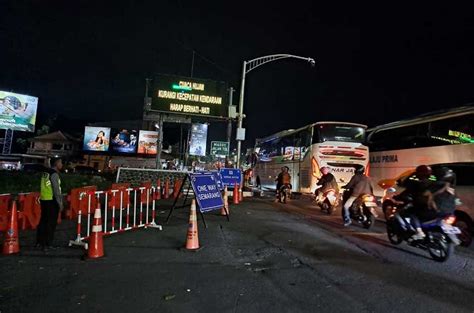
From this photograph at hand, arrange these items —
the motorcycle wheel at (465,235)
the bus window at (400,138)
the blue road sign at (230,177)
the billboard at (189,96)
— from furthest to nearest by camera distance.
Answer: the billboard at (189,96) < the blue road sign at (230,177) < the bus window at (400,138) < the motorcycle wheel at (465,235)

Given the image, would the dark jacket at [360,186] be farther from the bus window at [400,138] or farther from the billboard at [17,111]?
the billboard at [17,111]

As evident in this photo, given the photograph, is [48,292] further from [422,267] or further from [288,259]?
[422,267]

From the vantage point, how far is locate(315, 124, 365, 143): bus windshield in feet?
63.2

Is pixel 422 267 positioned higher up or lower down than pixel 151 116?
lower down

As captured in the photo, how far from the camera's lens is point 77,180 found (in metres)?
21.9

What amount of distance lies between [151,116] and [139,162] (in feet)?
126

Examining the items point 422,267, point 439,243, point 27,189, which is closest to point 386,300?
point 422,267

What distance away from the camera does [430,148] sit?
643 inches

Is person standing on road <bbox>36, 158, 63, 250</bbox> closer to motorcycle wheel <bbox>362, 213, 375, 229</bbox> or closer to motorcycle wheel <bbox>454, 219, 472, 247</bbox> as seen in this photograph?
motorcycle wheel <bbox>362, 213, 375, 229</bbox>

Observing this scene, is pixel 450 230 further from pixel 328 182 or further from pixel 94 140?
pixel 94 140

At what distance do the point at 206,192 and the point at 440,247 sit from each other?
18.3 feet

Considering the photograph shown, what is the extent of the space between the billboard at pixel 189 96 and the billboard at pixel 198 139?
2478cm

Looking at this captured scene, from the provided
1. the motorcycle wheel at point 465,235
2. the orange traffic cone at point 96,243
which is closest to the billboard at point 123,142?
the motorcycle wheel at point 465,235

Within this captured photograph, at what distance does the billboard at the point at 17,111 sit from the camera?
36.5 meters
